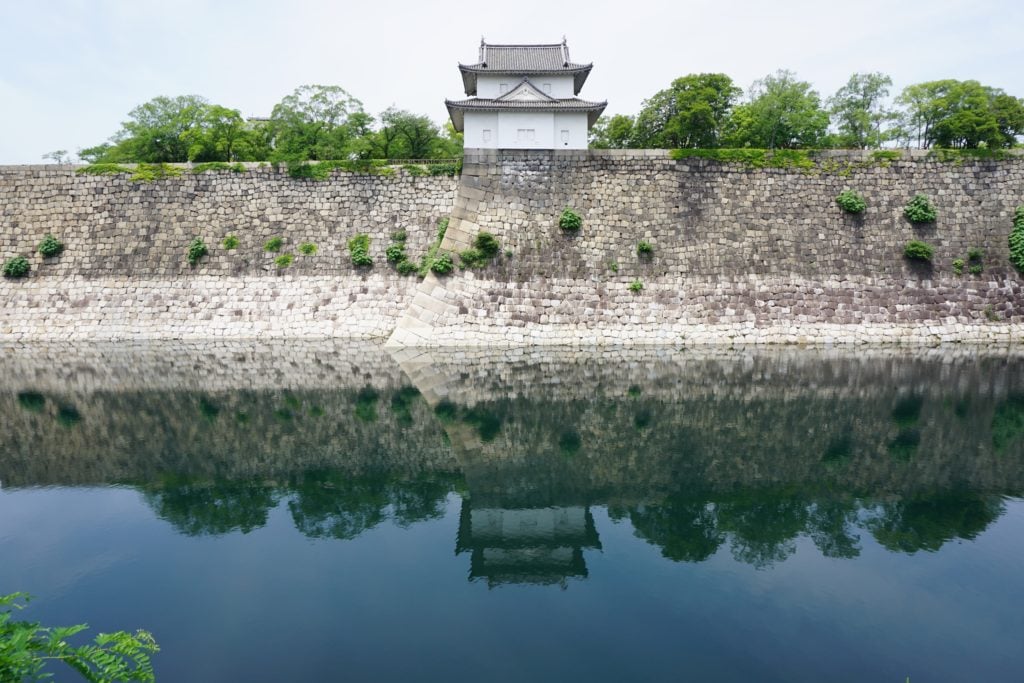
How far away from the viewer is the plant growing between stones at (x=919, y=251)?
88.6 feet

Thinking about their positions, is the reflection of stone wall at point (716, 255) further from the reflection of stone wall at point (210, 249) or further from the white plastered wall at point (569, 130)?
the reflection of stone wall at point (210, 249)

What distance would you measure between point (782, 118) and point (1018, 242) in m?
14.1

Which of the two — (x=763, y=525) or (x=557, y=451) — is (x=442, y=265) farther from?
(x=763, y=525)

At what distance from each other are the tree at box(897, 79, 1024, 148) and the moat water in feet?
56.4

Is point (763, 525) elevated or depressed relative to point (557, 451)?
elevated

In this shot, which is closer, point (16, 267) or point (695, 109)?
point (16, 267)

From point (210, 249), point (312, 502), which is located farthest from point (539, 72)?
point (312, 502)

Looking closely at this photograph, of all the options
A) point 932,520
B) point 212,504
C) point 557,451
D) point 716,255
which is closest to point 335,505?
point 212,504

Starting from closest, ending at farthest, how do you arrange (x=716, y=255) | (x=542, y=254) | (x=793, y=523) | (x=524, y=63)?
(x=793, y=523) → (x=542, y=254) → (x=716, y=255) → (x=524, y=63)

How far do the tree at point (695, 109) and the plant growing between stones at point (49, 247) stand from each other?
33806 millimetres

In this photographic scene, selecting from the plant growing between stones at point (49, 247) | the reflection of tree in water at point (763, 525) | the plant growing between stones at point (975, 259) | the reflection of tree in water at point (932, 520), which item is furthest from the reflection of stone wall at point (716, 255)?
the plant growing between stones at point (49, 247)

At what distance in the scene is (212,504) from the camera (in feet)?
34.8

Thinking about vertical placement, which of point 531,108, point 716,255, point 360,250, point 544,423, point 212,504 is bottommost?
point 544,423

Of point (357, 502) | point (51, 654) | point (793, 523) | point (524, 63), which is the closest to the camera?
point (51, 654)
